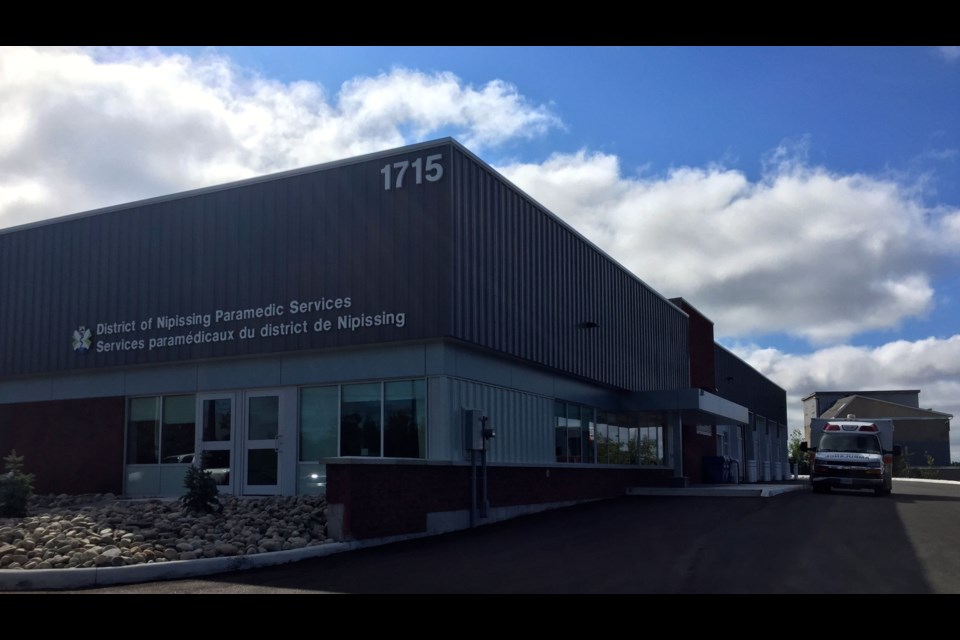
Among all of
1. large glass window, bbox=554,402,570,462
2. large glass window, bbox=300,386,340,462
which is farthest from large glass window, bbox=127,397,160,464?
large glass window, bbox=554,402,570,462

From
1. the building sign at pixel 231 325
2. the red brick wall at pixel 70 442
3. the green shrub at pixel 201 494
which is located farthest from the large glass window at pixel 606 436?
the red brick wall at pixel 70 442

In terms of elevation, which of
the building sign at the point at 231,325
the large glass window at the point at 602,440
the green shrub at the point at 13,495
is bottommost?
the green shrub at the point at 13,495

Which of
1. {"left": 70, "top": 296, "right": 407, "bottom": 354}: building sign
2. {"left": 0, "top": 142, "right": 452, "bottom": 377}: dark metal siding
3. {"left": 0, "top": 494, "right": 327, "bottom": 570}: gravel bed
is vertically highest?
{"left": 0, "top": 142, "right": 452, "bottom": 377}: dark metal siding

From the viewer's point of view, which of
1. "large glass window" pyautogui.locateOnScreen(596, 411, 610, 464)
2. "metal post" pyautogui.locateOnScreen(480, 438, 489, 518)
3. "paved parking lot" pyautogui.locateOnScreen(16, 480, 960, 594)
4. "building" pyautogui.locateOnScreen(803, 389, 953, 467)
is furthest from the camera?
"building" pyautogui.locateOnScreen(803, 389, 953, 467)

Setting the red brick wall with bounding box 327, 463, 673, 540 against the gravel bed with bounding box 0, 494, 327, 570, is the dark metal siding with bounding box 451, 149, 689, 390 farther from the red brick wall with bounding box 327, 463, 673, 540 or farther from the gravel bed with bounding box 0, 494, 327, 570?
the gravel bed with bounding box 0, 494, 327, 570

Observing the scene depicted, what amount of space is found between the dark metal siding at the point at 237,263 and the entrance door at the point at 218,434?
1.16m

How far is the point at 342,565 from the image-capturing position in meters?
13.2

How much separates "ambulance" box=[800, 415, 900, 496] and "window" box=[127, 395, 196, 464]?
19.2 meters

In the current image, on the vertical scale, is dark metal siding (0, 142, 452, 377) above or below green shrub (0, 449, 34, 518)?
above

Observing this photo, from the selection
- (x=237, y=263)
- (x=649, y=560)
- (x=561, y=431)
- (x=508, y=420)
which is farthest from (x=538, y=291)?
(x=649, y=560)

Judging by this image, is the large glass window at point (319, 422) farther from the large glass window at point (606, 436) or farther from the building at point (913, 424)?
the building at point (913, 424)

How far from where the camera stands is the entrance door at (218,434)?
66.8ft

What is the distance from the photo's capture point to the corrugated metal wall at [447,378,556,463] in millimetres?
18938
